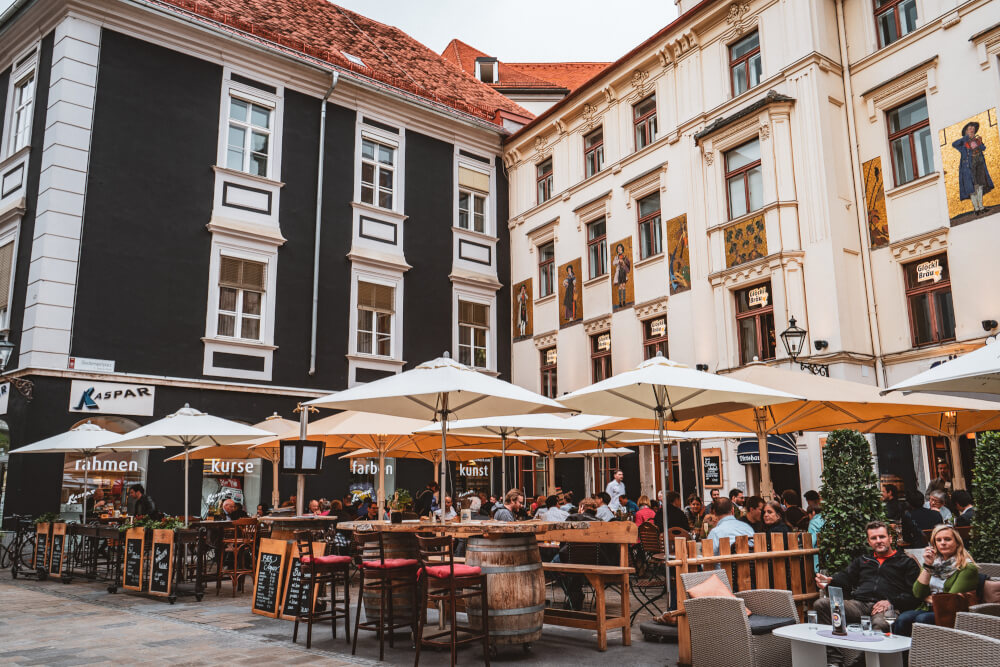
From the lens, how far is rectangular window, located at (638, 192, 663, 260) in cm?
2003

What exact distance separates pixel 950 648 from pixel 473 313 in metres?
20.2

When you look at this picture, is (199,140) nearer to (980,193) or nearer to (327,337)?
(327,337)

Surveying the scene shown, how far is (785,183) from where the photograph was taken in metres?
16.6

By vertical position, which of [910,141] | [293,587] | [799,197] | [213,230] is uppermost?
[910,141]

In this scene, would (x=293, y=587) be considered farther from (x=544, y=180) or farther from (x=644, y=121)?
(x=544, y=180)

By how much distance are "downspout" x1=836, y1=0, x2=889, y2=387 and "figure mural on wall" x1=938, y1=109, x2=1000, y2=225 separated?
1850 mm

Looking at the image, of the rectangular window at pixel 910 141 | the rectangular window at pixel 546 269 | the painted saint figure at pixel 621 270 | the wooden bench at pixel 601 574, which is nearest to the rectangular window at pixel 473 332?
the rectangular window at pixel 546 269

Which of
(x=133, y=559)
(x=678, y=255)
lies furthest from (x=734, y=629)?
(x=678, y=255)

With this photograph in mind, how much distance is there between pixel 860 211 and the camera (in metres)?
16.2

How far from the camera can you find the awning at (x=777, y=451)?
51.9ft

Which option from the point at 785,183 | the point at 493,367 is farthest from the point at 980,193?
the point at 493,367

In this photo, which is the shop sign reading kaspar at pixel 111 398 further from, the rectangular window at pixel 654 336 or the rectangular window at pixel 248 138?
the rectangular window at pixel 654 336

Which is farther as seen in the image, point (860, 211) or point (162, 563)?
point (860, 211)

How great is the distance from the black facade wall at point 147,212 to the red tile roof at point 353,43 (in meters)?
1.89
